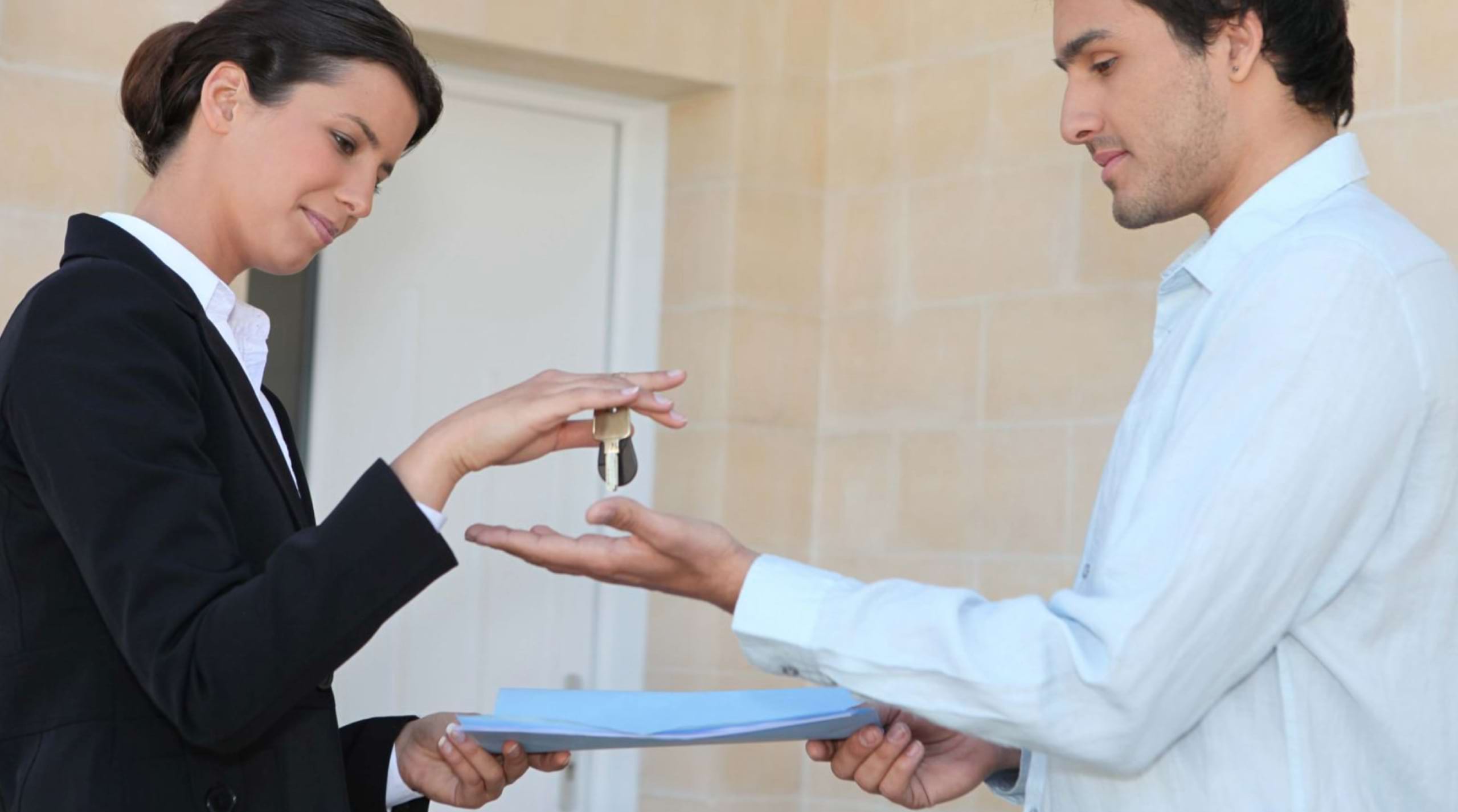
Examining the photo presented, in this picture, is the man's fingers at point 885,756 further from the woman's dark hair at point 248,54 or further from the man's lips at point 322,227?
the woman's dark hair at point 248,54

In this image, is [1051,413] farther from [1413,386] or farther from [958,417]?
[1413,386]

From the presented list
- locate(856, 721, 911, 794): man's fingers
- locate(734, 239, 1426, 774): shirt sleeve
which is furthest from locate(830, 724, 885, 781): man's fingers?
locate(734, 239, 1426, 774): shirt sleeve

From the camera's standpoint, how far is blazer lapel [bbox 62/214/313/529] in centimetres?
158

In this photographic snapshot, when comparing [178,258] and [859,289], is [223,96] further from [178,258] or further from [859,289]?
[859,289]

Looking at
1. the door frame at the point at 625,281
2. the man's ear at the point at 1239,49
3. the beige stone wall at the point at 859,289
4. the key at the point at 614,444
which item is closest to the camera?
the key at the point at 614,444

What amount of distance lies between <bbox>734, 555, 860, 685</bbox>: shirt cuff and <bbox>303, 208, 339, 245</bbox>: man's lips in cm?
63

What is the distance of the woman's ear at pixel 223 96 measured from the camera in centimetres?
175

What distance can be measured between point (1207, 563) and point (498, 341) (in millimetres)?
2425

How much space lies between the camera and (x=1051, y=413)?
326 cm

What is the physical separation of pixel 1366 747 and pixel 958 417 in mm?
2016

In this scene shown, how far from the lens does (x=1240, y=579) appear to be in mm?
1320

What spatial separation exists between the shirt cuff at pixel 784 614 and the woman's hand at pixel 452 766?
485 mm

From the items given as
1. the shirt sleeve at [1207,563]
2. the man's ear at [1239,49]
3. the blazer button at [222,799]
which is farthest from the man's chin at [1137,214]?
the blazer button at [222,799]

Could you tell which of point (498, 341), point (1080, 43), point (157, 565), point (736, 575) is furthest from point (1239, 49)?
point (498, 341)
